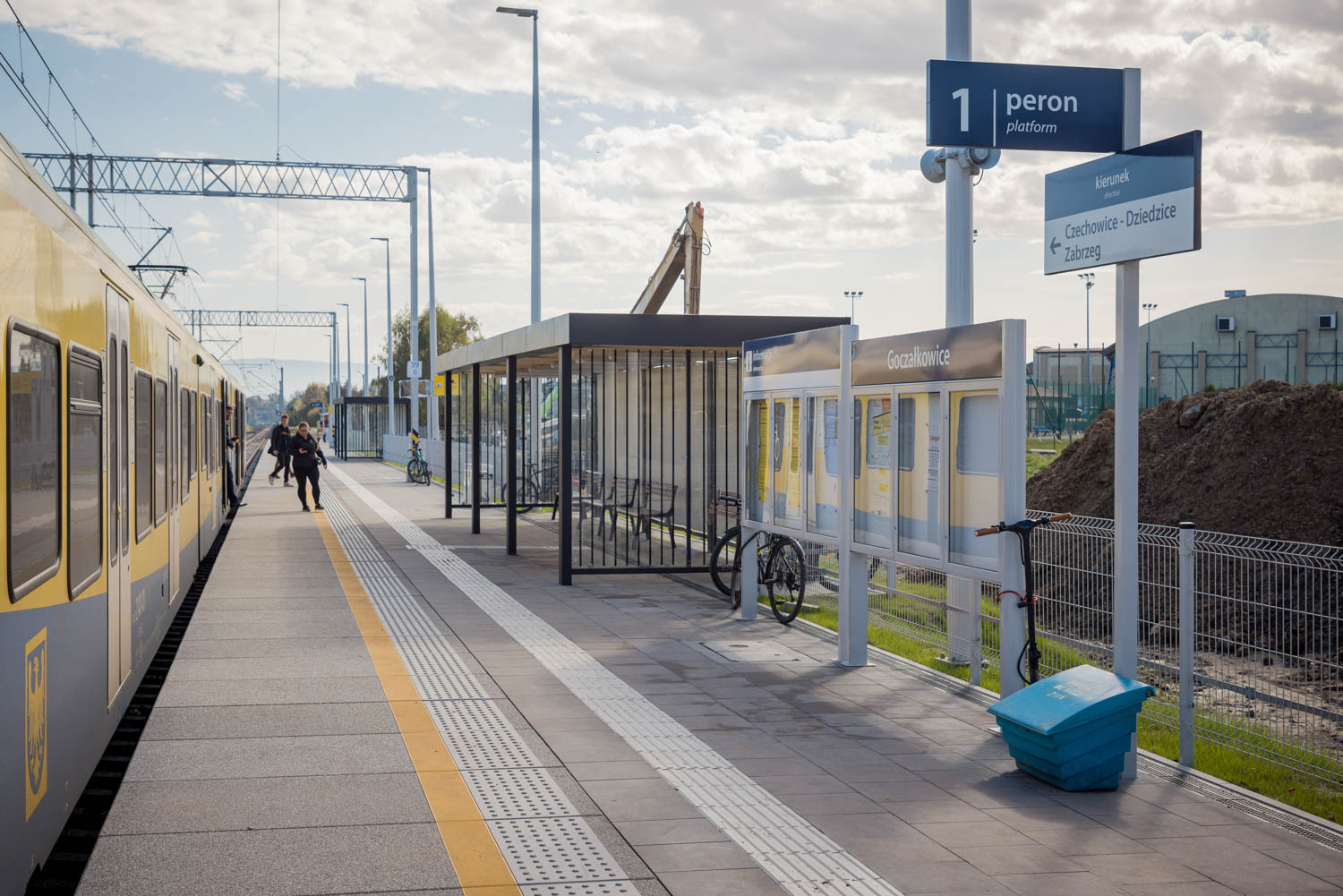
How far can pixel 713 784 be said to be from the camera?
6270 millimetres

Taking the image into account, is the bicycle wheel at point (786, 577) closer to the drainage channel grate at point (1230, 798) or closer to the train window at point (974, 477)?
the drainage channel grate at point (1230, 798)

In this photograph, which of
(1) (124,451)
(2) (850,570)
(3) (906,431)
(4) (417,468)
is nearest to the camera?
(1) (124,451)


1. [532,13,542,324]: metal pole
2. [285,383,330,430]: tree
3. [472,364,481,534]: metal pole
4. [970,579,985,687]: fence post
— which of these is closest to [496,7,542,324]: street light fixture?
[532,13,542,324]: metal pole

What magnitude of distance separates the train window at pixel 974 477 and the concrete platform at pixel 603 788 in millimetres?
1002

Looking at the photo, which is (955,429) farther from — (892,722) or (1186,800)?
(1186,800)

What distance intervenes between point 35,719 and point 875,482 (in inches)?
240

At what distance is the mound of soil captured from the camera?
13.2m

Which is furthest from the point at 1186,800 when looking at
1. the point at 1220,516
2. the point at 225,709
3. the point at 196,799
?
the point at 1220,516

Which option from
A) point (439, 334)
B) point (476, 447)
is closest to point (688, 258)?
point (476, 447)

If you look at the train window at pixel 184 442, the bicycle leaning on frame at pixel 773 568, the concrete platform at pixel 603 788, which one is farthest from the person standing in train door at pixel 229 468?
the concrete platform at pixel 603 788

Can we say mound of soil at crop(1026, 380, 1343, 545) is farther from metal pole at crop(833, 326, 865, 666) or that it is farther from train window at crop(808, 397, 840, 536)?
metal pole at crop(833, 326, 865, 666)

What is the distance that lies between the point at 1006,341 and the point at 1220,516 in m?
7.35

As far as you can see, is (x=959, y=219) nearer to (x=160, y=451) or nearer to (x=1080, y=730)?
(x=1080, y=730)

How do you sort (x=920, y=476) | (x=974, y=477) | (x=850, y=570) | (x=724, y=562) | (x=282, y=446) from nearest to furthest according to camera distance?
(x=974, y=477), (x=920, y=476), (x=850, y=570), (x=724, y=562), (x=282, y=446)
